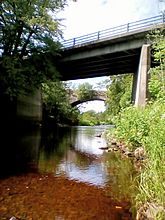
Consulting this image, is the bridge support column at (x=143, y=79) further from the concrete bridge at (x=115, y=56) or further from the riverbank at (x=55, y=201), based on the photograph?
the riverbank at (x=55, y=201)

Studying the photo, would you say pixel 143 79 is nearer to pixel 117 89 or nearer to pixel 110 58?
pixel 110 58

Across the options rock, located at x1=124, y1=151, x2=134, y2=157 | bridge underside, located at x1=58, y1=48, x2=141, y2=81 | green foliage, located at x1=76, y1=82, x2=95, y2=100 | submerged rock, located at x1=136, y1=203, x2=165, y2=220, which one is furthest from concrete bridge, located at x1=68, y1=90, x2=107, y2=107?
submerged rock, located at x1=136, y1=203, x2=165, y2=220

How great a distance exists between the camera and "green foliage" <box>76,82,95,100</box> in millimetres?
59438

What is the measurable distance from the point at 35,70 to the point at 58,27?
4179 millimetres

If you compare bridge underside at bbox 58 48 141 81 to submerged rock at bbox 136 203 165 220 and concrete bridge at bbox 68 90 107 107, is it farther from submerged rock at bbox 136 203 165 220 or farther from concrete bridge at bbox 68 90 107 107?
submerged rock at bbox 136 203 165 220

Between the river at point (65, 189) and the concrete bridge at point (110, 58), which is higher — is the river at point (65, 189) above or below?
below

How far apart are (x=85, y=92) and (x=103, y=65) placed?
90.6ft

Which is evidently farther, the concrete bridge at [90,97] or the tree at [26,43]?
the concrete bridge at [90,97]

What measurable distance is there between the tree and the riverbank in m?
15.1

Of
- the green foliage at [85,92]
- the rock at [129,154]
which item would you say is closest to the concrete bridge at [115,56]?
the rock at [129,154]

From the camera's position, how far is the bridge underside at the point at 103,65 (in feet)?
91.1

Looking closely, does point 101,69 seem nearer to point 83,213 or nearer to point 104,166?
point 104,166

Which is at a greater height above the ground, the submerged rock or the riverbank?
the submerged rock

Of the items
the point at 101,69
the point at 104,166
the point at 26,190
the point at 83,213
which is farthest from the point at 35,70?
the point at 83,213
